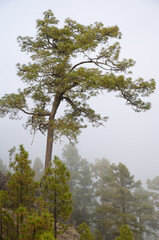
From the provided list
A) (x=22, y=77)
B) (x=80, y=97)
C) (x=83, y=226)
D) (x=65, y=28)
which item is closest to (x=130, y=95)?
(x=80, y=97)

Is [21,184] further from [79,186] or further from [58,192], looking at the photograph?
[79,186]

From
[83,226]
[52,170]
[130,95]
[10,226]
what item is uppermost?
[130,95]

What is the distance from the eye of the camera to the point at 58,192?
4535 mm

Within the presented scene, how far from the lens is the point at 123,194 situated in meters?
16.8

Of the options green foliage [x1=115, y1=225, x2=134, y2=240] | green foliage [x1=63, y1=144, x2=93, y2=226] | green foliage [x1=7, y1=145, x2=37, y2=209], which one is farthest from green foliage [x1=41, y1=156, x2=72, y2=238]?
green foliage [x1=63, y1=144, x2=93, y2=226]

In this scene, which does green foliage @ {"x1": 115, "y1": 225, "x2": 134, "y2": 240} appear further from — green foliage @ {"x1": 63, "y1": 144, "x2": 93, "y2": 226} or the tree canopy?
green foliage @ {"x1": 63, "y1": 144, "x2": 93, "y2": 226}

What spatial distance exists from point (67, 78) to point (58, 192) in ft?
17.3

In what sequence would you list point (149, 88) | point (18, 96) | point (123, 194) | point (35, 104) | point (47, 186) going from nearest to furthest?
point (47, 186), point (149, 88), point (18, 96), point (35, 104), point (123, 194)

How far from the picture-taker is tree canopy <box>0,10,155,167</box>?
8.05m

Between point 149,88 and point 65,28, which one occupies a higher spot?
point 65,28

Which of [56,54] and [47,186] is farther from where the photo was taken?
[56,54]

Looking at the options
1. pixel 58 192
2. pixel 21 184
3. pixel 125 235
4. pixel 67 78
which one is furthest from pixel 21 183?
pixel 67 78

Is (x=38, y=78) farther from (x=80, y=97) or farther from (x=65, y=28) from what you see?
(x=65, y=28)

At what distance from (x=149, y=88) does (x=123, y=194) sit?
43.3 feet
